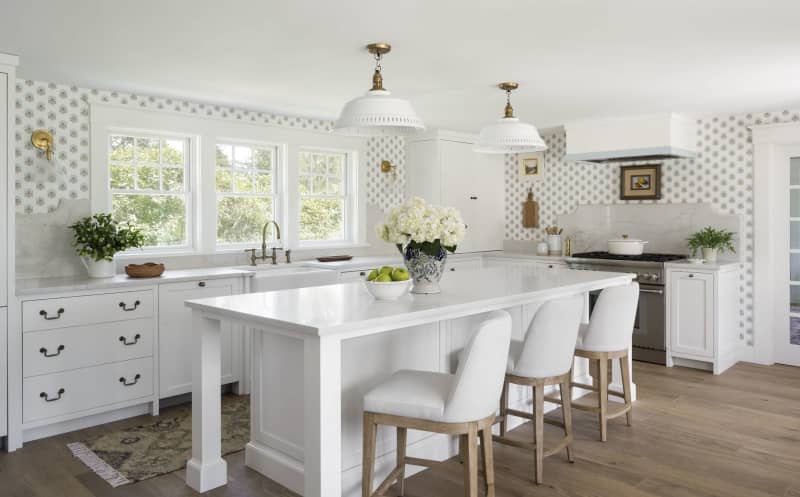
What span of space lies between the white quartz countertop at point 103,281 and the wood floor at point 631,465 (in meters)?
0.90

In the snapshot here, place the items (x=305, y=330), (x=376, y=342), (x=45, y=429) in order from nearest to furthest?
(x=305, y=330) → (x=376, y=342) → (x=45, y=429)

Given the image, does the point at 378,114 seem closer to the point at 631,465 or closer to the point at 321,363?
the point at 321,363

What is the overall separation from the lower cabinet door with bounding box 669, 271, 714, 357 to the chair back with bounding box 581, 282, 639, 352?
201 centimetres

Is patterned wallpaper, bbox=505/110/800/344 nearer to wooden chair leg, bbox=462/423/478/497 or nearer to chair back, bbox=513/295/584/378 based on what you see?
chair back, bbox=513/295/584/378

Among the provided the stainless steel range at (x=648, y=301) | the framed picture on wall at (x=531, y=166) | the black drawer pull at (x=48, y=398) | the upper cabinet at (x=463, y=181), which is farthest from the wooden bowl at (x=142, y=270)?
the framed picture on wall at (x=531, y=166)

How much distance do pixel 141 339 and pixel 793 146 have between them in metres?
5.53

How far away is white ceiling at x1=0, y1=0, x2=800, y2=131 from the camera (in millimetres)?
2910

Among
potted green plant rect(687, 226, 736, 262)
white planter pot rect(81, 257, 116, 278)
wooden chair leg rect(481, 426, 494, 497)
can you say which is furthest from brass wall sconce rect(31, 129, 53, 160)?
potted green plant rect(687, 226, 736, 262)

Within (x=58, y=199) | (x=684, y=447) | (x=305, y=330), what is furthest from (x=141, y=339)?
(x=684, y=447)

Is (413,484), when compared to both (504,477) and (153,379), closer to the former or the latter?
(504,477)

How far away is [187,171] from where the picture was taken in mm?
5266

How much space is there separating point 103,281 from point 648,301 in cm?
446

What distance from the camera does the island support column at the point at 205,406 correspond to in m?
3.04

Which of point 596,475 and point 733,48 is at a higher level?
point 733,48
